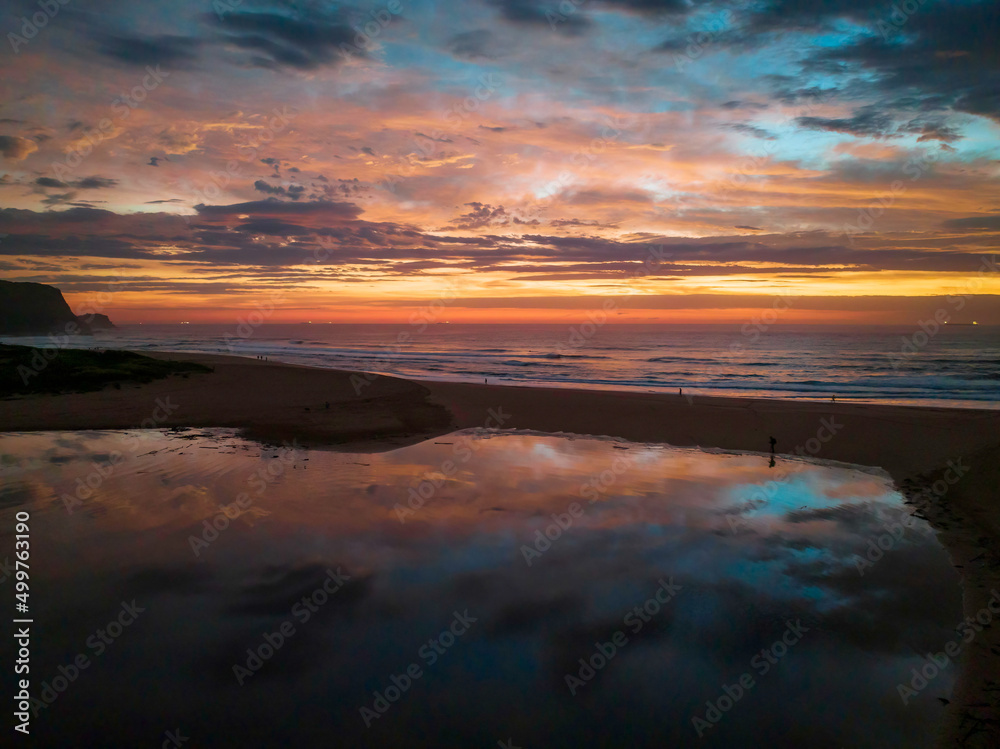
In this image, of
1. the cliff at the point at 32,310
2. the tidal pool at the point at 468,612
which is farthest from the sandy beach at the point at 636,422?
the cliff at the point at 32,310

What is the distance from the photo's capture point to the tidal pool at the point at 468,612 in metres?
4.68

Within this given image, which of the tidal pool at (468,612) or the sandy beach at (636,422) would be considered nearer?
the tidal pool at (468,612)

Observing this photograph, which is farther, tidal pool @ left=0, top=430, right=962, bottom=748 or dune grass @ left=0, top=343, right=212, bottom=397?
dune grass @ left=0, top=343, right=212, bottom=397

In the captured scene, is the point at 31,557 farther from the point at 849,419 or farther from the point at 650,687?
the point at 849,419

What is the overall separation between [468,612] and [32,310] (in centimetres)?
17829

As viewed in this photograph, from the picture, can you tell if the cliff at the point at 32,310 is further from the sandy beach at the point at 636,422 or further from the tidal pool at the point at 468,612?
the tidal pool at the point at 468,612

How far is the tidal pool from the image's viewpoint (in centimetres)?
468

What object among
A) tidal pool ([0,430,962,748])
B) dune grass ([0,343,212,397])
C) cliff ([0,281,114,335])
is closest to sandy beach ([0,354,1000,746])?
dune grass ([0,343,212,397])

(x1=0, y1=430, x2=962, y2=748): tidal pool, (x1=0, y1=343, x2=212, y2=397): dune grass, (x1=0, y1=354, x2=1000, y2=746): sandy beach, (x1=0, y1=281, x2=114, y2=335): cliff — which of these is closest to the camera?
(x1=0, y1=430, x2=962, y2=748): tidal pool

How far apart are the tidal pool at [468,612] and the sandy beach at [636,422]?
128 cm

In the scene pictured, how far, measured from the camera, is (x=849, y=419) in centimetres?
2061

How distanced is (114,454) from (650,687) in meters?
13.7

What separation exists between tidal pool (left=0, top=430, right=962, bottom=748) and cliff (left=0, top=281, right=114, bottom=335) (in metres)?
155

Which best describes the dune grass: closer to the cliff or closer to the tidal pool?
the tidal pool
